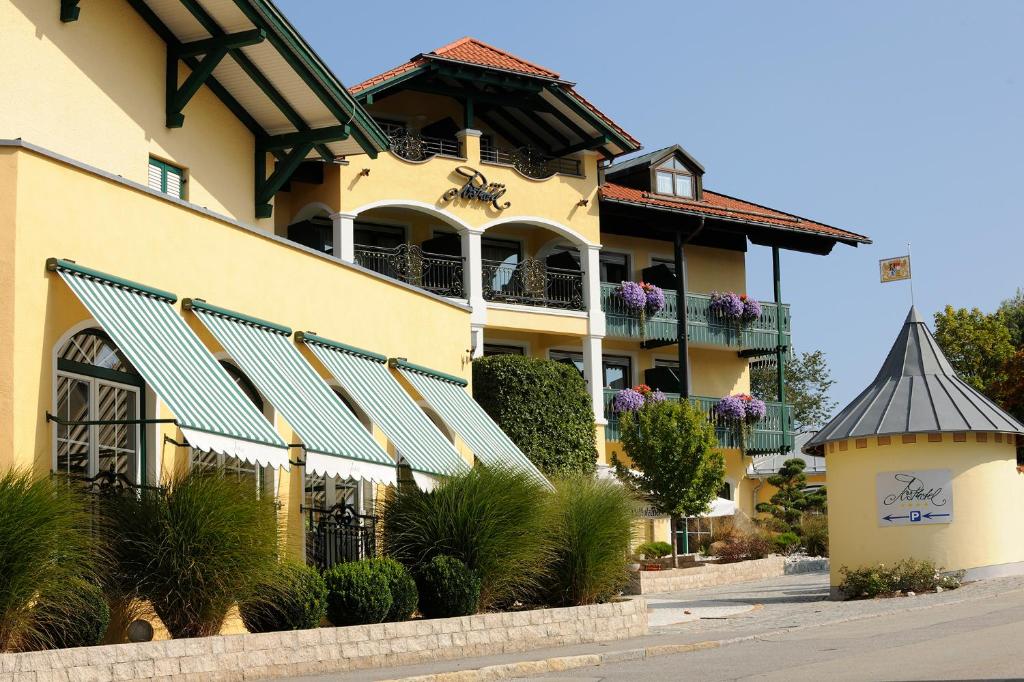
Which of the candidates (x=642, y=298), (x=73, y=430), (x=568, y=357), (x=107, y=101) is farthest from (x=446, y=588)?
(x=642, y=298)

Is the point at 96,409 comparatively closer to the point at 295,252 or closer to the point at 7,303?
the point at 7,303

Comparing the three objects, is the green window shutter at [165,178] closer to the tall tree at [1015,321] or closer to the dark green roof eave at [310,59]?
the dark green roof eave at [310,59]

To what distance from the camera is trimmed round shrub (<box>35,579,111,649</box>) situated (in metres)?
11.9

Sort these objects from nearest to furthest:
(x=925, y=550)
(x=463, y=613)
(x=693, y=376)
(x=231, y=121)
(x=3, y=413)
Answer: (x=3, y=413)
(x=463, y=613)
(x=231, y=121)
(x=925, y=550)
(x=693, y=376)

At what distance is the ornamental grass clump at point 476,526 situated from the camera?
57.0 feet

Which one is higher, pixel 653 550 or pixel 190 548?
pixel 190 548

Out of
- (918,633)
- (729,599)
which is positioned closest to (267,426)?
(918,633)

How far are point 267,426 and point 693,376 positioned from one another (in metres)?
29.4

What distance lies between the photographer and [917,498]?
25.6 m

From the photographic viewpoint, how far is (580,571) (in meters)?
18.9

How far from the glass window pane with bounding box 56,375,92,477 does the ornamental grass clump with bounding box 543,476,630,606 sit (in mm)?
6415

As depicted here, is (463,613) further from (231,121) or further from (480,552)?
(231,121)

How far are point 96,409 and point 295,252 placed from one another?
4503mm

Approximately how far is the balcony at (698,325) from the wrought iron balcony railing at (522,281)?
1838 millimetres
